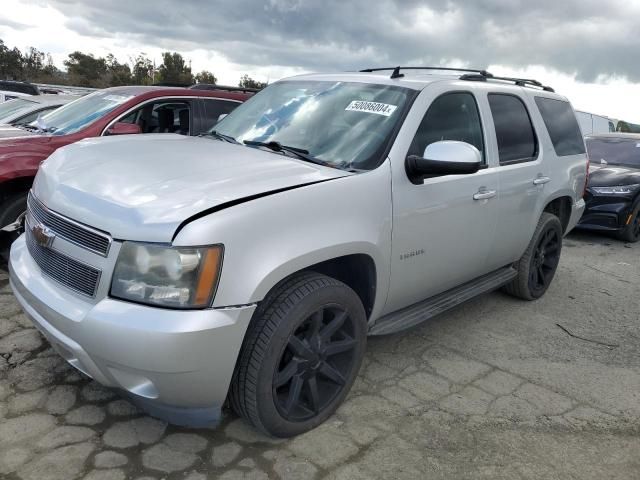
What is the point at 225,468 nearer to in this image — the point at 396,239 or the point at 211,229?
the point at 211,229

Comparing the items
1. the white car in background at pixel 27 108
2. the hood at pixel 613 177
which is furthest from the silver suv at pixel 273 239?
the hood at pixel 613 177

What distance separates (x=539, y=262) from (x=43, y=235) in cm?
400

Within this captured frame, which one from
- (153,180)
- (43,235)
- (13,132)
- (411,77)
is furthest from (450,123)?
(13,132)

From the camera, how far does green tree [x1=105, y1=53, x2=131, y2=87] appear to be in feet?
148

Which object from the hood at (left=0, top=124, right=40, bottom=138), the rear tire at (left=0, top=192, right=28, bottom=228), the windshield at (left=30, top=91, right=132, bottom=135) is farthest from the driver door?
the hood at (left=0, top=124, right=40, bottom=138)

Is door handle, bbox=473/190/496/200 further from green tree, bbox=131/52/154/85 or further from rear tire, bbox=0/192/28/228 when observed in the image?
green tree, bbox=131/52/154/85

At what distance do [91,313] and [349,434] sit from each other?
1404 millimetres

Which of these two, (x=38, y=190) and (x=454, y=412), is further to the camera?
(x=454, y=412)

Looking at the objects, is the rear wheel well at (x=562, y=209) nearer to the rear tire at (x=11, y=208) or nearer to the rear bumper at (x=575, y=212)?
the rear bumper at (x=575, y=212)

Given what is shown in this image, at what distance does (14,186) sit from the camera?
14.5ft

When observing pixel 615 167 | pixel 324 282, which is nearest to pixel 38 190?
pixel 324 282

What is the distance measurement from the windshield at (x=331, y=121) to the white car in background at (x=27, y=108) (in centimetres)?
385

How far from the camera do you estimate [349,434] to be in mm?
2801

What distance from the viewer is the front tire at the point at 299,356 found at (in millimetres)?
2428
